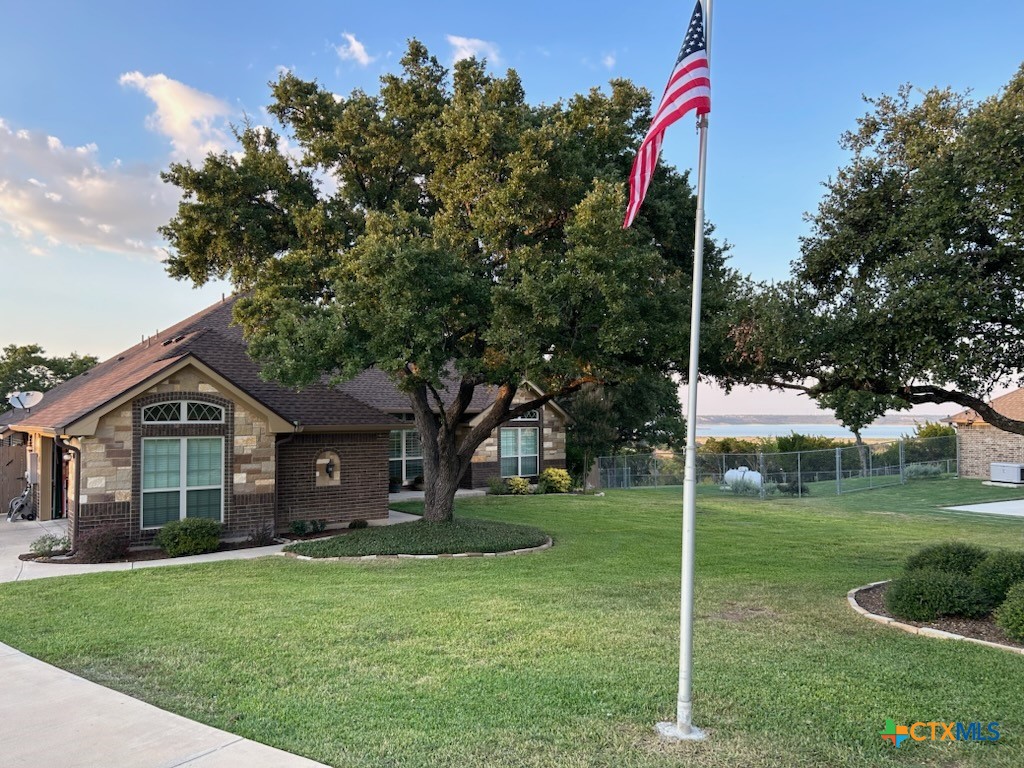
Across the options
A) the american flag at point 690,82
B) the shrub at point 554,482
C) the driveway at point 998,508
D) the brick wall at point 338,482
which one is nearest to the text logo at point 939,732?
the american flag at point 690,82

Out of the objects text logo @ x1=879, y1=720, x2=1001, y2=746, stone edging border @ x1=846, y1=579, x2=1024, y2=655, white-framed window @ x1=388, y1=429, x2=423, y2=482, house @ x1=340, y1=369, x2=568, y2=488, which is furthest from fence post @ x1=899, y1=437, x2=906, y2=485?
text logo @ x1=879, y1=720, x2=1001, y2=746

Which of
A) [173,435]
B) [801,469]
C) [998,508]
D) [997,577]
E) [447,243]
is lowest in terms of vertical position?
[998,508]

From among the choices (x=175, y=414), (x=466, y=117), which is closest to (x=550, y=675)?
(x=466, y=117)

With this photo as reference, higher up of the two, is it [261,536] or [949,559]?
[949,559]

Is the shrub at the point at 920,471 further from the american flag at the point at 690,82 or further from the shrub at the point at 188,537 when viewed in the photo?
the american flag at the point at 690,82

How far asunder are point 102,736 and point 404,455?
21.7 meters

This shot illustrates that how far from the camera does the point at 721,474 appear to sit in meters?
31.0

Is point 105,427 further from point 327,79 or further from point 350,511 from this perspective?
point 327,79

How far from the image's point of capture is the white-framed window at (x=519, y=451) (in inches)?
1150

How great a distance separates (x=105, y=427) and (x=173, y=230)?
461cm

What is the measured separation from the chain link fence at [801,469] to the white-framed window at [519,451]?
4.29 metres

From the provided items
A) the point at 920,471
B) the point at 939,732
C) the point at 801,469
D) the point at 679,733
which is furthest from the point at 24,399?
the point at 920,471

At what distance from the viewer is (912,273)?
→ 26.9 feet

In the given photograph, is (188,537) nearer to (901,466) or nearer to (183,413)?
(183,413)
